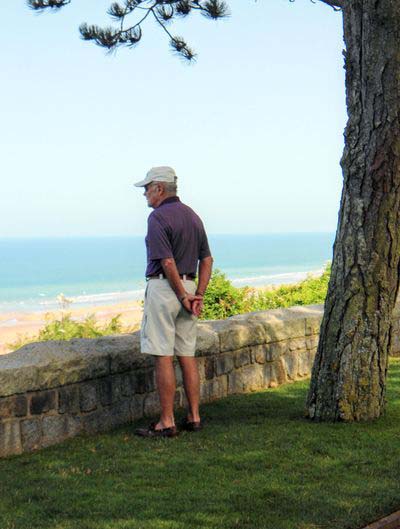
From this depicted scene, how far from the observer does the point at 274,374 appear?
8.29 m

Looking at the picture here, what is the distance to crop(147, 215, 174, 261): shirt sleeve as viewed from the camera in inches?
233

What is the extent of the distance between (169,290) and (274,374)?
2.61 m

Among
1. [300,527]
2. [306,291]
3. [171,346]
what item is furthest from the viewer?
[306,291]

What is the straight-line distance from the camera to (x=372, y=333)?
6.42 m

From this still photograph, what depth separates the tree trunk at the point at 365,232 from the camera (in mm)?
6297

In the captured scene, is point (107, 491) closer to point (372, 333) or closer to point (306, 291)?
point (372, 333)

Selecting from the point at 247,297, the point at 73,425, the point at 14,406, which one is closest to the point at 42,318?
the point at 247,297

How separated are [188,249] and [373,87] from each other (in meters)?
1.79

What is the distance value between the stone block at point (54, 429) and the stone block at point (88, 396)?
19 cm

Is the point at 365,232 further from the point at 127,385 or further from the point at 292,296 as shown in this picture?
the point at 292,296

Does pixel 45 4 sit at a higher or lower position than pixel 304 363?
higher

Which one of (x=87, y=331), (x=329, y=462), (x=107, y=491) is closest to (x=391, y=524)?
(x=329, y=462)

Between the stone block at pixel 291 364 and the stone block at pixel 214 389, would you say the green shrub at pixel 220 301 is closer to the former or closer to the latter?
the stone block at pixel 291 364

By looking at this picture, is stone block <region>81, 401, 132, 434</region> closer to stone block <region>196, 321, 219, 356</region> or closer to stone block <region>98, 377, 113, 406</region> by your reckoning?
stone block <region>98, 377, 113, 406</region>
